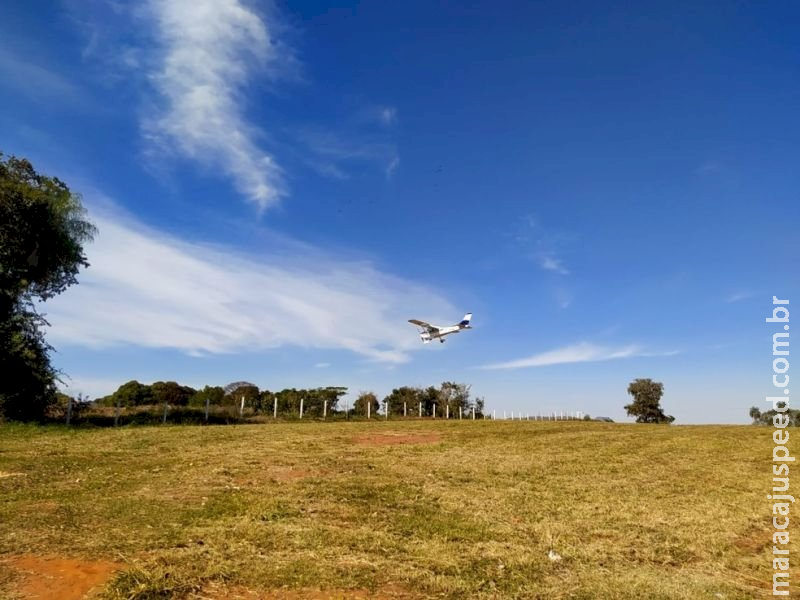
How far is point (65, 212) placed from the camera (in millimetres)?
32688

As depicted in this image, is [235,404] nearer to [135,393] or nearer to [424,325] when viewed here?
[424,325]

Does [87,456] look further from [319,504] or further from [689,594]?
[689,594]

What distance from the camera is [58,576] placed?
6.43 m

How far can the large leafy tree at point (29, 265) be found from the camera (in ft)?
87.2

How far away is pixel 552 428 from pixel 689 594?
2223cm

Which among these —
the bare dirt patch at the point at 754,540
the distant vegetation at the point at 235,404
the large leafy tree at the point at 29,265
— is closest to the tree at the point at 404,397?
the distant vegetation at the point at 235,404

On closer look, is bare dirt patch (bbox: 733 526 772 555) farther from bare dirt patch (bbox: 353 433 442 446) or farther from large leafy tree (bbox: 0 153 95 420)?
large leafy tree (bbox: 0 153 95 420)

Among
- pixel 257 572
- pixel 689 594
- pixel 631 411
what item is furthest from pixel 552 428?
pixel 631 411

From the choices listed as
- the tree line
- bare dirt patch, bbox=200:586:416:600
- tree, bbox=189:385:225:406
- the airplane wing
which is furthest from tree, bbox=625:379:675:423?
bare dirt patch, bbox=200:586:416:600

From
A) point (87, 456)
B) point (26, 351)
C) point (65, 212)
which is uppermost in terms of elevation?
point (65, 212)

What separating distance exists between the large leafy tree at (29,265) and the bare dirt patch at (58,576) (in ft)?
77.3

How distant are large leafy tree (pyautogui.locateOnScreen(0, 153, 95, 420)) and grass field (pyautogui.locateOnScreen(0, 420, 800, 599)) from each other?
29.5ft

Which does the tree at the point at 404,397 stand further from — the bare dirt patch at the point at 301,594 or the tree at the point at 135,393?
the bare dirt patch at the point at 301,594

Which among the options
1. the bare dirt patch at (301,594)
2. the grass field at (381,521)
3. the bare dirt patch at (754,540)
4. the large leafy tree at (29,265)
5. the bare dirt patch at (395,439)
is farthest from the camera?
the large leafy tree at (29,265)
